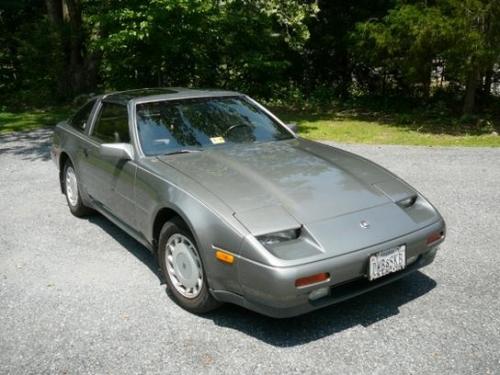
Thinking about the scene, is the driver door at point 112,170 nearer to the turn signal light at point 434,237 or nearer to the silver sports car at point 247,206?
the silver sports car at point 247,206

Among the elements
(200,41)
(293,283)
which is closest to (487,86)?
(200,41)

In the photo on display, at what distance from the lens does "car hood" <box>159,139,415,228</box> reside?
11.0 feet

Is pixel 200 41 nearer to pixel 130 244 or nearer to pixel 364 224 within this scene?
pixel 130 244

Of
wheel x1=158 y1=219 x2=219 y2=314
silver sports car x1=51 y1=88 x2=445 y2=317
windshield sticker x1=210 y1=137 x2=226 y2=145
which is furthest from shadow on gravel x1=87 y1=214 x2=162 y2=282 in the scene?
windshield sticker x1=210 y1=137 x2=226 y2=145

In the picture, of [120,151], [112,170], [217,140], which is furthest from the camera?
[112,170]

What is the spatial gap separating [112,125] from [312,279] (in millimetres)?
2694

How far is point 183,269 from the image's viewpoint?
3.69 metres

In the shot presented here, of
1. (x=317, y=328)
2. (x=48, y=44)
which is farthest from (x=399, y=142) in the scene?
(x=48, y=44)

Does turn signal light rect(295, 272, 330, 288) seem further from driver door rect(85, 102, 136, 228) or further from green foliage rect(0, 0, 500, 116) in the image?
green foliage rect(0, 0, 500, 116)

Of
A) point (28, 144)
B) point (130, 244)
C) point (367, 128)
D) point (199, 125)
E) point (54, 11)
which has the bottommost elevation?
point (367, 128)

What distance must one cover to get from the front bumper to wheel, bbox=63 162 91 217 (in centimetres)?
293

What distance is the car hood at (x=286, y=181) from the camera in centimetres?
335

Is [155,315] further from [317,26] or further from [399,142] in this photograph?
[317,26]

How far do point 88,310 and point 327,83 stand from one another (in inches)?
619
